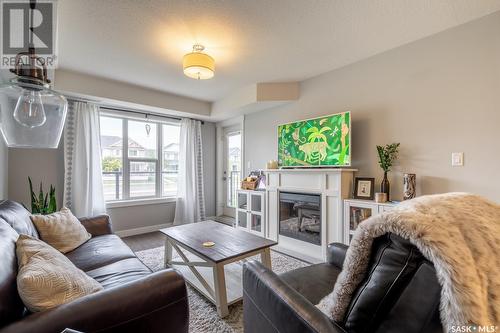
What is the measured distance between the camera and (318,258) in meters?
2.78

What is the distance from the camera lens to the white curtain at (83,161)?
3320 mm

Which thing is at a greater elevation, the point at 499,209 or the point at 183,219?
the point at 499,209

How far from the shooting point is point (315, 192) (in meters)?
2.85

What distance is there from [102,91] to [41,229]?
213 centimetres

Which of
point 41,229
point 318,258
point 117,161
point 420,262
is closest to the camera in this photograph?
point 420,262

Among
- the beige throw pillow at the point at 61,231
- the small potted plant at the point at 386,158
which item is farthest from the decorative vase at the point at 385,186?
the beige throw pillow at the point at 61,231

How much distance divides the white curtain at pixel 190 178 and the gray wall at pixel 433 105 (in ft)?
8.72

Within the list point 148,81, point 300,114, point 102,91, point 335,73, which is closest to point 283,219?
point 300,114

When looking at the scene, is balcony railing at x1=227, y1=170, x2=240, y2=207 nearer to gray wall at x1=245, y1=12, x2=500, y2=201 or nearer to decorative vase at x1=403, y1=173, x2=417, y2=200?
gray wall at x1=245, y1=12, x2=500, y2=201

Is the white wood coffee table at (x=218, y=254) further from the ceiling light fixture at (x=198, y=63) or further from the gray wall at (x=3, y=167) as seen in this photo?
the gray wall at (x=3, y=167)

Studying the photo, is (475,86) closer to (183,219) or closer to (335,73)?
(335,73)

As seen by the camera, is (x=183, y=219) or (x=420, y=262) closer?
(x=420, y=262)

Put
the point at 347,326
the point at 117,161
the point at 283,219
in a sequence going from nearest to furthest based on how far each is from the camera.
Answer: the point at 347,326 → the point at 283,219 → the point at 117,161

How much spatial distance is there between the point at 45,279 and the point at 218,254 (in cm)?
107
